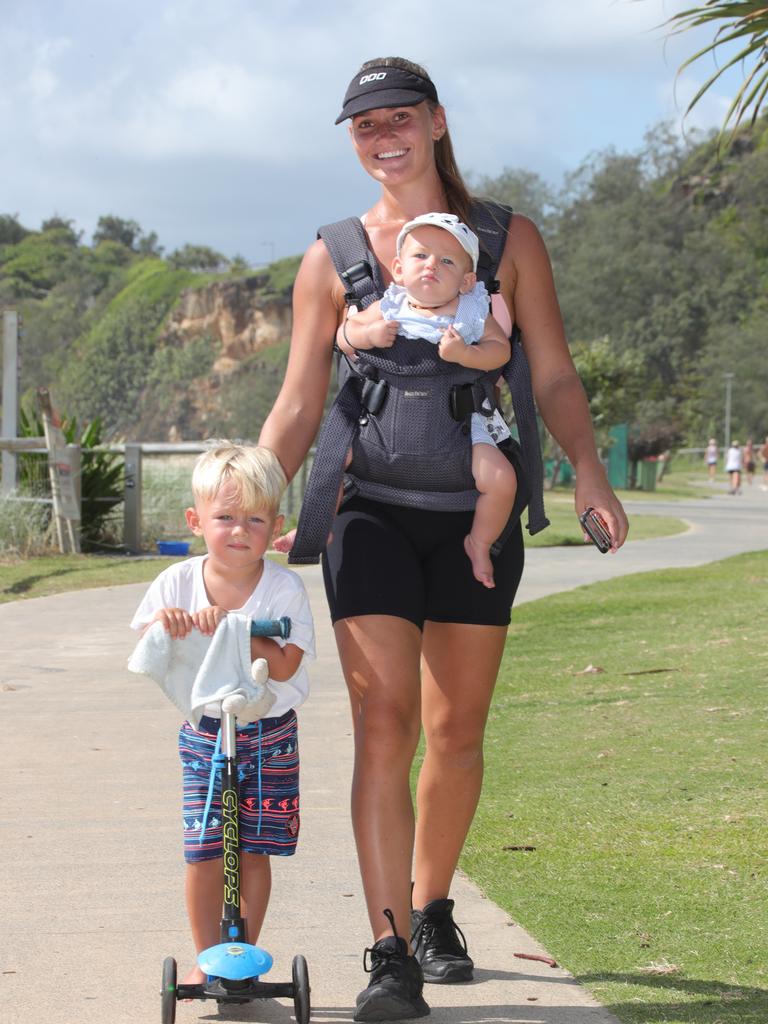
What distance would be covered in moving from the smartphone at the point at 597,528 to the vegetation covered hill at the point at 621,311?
5844 cm

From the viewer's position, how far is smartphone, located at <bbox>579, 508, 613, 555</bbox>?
3.53m

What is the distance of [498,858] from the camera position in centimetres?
470

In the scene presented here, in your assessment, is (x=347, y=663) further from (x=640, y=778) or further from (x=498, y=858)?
(x=640, y=778)

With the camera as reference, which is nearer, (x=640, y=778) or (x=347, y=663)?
(x=347, y=663)

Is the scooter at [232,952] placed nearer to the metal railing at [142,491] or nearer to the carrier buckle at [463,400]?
the carrier buckle at [463,400]

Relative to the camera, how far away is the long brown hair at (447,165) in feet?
12.3

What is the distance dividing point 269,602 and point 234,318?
10044 centimetres

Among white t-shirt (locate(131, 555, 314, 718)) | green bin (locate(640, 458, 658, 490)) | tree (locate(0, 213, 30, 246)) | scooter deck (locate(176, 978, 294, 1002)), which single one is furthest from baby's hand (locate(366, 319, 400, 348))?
tree (locate(0, 213, 30, 246))

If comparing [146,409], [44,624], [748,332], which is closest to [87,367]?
[146,409]

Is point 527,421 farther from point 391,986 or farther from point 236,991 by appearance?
point 236,991

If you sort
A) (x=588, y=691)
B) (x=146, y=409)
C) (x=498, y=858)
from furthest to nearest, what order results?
(x=146, y=409), (x=588, y=691), (x=498, y=858)

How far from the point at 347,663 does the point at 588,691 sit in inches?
181

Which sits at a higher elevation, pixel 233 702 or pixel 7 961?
pixel 233 702

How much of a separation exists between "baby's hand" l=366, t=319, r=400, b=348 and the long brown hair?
41 cm
